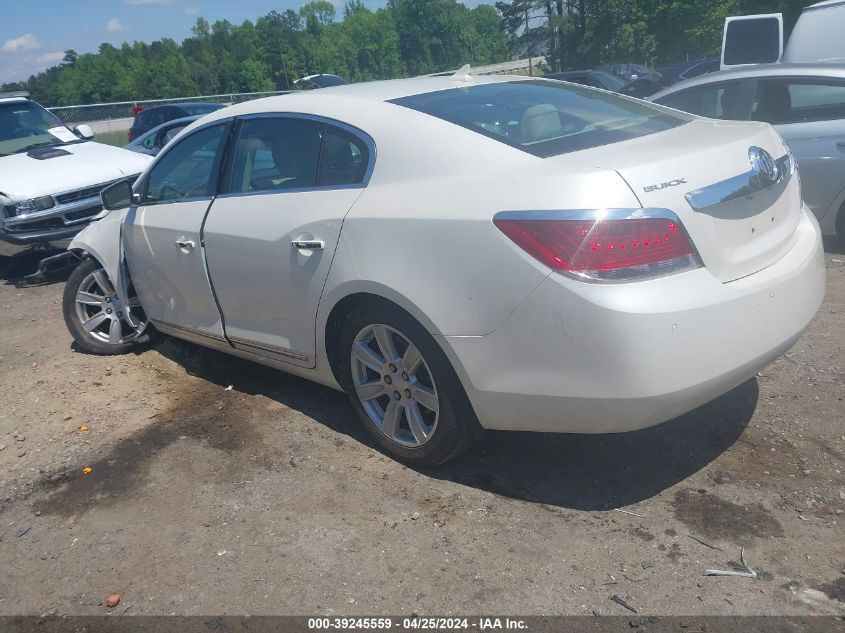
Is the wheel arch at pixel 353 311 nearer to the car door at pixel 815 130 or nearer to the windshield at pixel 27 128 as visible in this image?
the car door at pixel 815 130

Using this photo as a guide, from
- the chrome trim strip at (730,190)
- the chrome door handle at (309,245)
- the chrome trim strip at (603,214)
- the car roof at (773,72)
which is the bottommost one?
the car roof at (773,72)

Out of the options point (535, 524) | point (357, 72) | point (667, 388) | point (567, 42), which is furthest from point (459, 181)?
point (357, 72)

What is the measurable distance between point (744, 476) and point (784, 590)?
0.75 m

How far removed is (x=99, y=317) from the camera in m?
5.61

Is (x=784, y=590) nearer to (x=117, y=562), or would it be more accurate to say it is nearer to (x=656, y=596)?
(x=656, y=596)

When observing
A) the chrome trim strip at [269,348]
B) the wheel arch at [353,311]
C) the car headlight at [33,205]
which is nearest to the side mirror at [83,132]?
the car headlight at [33,205]

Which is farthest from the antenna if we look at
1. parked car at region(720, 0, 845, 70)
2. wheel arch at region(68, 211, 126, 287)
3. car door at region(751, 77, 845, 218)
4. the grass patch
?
the grass patch

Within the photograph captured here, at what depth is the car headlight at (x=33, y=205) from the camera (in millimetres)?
7852

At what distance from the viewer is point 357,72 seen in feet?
289

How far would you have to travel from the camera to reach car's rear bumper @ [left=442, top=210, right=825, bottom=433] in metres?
2.75

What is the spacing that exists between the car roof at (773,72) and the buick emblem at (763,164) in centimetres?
375

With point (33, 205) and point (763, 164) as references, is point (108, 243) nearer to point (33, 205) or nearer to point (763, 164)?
point (33, 205)

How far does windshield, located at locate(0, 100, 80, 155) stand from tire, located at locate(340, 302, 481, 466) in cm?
708

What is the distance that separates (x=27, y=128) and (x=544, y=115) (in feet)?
26.1
